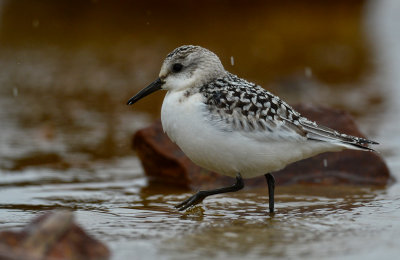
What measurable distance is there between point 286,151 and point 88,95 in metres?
6.79

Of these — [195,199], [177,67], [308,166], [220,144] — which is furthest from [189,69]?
[308,166]

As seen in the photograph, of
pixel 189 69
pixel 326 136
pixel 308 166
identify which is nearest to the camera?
pixel 326 136

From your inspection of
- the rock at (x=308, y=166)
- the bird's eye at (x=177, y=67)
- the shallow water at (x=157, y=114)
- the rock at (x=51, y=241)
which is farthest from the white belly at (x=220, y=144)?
the rock at (x=308, y=166)

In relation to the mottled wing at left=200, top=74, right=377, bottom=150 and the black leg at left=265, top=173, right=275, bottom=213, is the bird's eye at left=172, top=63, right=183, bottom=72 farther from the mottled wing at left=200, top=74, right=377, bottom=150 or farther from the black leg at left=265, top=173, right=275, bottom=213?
the black leg at left=265, top=173, right=275, bottom=213

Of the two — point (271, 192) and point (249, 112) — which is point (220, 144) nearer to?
point (249, 112)

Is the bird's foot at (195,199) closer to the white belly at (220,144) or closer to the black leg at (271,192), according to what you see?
the white belly at (220,144)

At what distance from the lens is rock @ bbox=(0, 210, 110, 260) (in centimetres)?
416

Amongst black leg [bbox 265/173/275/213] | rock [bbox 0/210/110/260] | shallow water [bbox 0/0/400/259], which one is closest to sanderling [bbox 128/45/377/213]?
black leg [bbox 265/173/275/213]

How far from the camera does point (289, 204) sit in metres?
6.56

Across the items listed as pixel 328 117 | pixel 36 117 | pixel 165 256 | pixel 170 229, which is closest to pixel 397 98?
pixel 328 117

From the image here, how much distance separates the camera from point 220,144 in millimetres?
5594

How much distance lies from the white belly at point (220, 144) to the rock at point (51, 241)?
1.50 meters

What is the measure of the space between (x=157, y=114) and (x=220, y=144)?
560 cm

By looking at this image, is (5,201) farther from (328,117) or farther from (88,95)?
(88,95)
